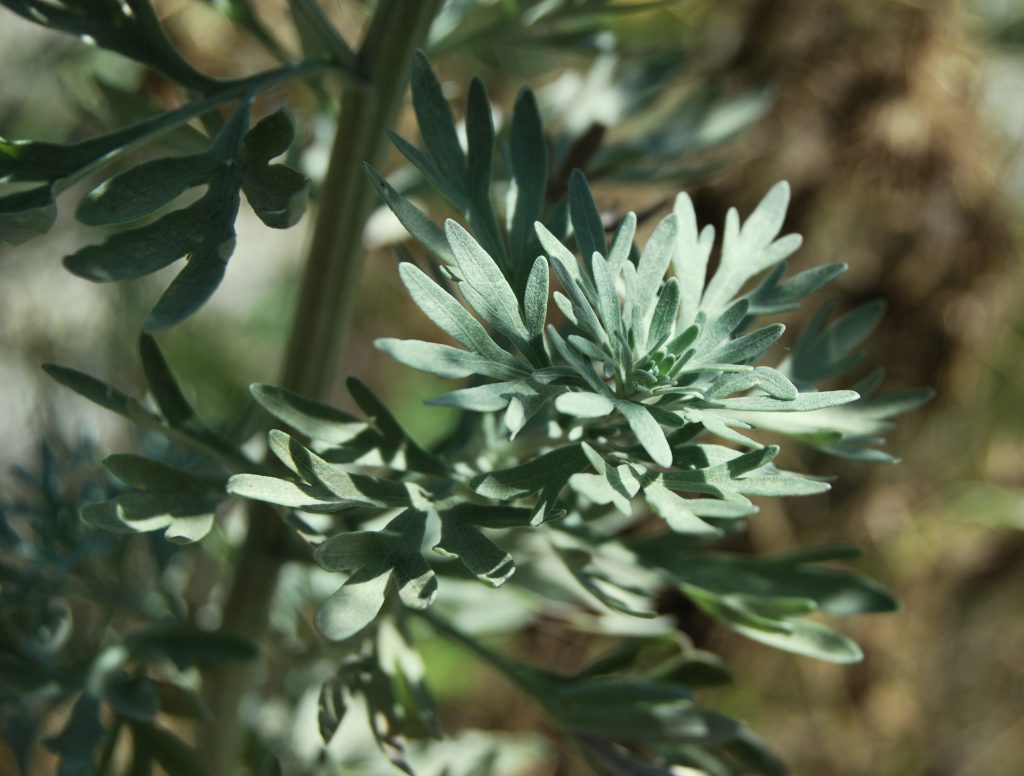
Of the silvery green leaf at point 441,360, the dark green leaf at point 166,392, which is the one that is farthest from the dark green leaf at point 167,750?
the silvery green leaf at point 441,360

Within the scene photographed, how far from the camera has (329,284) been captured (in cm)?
55

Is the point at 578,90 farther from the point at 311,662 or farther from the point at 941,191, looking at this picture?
the point at 941,191

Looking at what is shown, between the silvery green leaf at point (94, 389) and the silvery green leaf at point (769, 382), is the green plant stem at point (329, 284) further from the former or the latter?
the silvery green leaf at point (769, 382)

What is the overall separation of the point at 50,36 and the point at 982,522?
55.2 inches

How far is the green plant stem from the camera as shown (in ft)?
1.69

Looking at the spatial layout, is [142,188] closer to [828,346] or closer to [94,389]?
[94,389]

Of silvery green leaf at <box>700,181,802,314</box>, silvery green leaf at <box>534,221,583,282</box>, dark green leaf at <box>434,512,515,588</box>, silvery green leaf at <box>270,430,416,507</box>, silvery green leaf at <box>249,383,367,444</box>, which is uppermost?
silvery green leaf at <box>700,181,802,314</box>

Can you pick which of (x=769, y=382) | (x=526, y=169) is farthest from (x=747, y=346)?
(x=526, y=169)

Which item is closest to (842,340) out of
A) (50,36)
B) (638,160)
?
(638,160)

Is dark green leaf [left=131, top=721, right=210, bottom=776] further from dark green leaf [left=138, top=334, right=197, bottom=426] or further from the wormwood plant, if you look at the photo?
dark green leaf [left=138, top=334, right=197, bottom=426]

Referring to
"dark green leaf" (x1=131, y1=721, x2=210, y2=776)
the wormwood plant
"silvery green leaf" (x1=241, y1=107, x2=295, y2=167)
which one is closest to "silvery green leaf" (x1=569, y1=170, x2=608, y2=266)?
the wormwood plant

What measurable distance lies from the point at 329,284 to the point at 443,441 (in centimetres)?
11

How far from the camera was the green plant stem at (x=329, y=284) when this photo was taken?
51cm

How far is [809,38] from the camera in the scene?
125 centimetres
